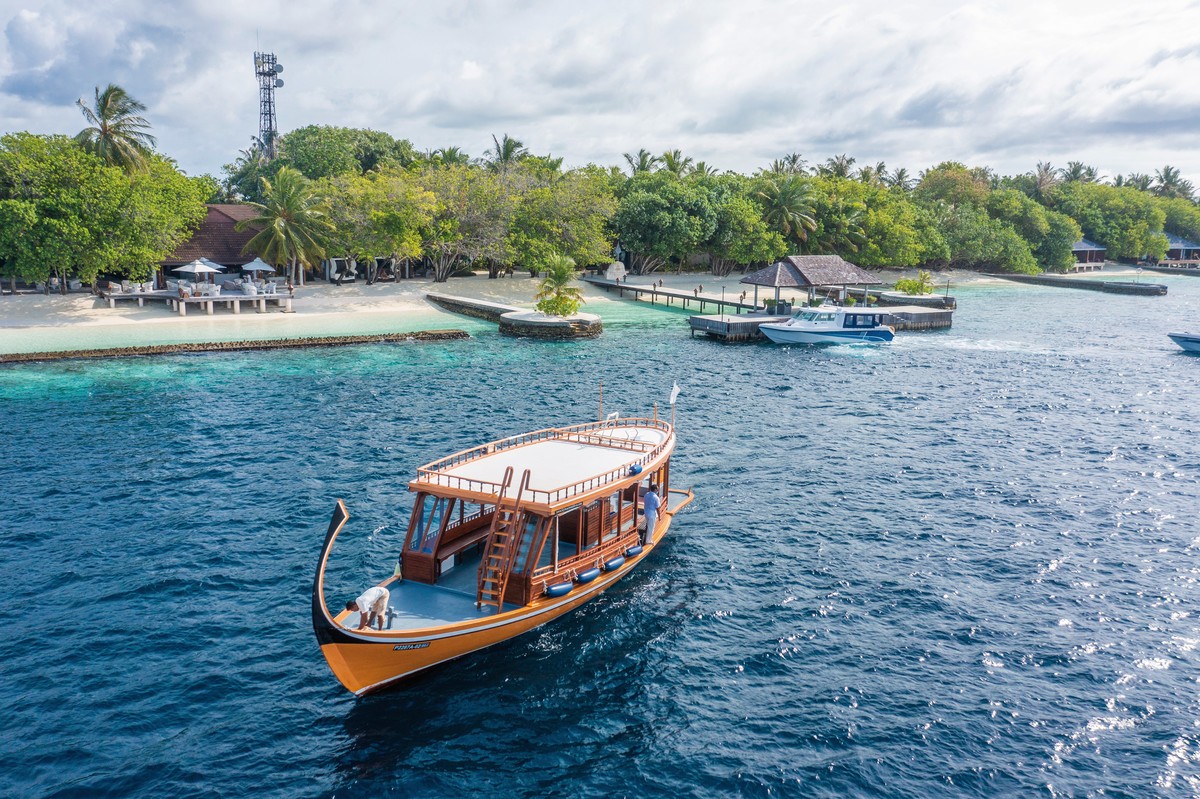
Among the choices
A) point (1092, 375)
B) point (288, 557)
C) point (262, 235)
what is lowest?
point (288, 557)

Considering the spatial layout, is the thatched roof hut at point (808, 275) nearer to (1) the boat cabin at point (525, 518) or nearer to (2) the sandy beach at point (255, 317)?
(2) the sandy beach at point (255, 317)

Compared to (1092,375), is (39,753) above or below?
below

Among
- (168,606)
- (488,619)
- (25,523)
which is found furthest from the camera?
(25,523)

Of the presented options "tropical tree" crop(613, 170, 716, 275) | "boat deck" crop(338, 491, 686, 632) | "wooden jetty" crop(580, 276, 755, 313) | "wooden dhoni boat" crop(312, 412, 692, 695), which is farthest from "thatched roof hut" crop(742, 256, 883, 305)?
"boat deck" crop(338, 491, 686, 632)

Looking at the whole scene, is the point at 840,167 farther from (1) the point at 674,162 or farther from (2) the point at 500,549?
(2) the point at 500,549

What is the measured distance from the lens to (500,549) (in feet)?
65.2

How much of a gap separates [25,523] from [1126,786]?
99.6ft

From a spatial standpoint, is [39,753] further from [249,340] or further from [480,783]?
[249,340]

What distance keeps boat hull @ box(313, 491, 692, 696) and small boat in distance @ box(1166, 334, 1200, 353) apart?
63.7m

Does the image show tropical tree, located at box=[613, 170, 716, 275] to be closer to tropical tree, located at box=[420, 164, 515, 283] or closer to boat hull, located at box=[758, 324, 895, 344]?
tropical tree, located at box=[420, 164, 515, 283]

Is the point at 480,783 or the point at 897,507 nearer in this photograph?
the point at 480,783

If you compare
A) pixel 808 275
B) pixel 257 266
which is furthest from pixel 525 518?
pixel 257 266

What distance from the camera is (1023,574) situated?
23969mm

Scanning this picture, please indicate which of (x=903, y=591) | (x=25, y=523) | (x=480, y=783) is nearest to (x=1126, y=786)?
(x=903, y=591)
